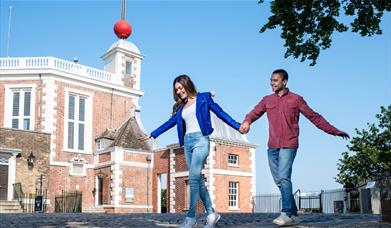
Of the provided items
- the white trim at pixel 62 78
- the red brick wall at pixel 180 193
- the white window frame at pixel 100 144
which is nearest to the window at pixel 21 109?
the white trim at pixel 62 78

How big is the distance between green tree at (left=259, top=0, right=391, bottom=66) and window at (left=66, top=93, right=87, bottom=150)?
79.1ft

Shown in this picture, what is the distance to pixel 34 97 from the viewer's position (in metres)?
30.3

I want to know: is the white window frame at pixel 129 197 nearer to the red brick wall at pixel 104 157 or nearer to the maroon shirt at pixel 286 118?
the red brick wall at pixel 104 157

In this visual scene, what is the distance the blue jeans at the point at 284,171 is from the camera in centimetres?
626

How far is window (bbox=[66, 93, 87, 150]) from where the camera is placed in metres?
30.9

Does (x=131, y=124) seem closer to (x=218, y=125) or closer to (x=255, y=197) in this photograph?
(x=218, y=125)

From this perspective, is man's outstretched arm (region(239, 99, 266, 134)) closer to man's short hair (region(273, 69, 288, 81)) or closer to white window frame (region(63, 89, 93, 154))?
man's short hair (region(273, 69, 288, 81))

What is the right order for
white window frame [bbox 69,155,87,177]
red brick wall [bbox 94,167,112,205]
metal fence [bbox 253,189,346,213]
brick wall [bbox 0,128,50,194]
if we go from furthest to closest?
white window frame [bbox 69,155,87,177], red brick wall [bbox 94,167,112,205], brick wall [bbox 0,128,50,194], metal fence [bbox 253,189,346,213]

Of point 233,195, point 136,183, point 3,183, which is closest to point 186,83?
point 3,183

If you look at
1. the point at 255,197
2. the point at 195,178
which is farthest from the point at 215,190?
the point at 195,178

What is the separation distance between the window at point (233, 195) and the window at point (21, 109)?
12.9m

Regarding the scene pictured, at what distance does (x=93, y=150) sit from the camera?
105 feet

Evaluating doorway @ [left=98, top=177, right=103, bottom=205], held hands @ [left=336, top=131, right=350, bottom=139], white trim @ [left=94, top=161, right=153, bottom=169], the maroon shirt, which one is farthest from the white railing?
held hands @ [left=336, top=131, right=350, bottom=139]

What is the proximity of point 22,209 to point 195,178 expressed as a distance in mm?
22013
